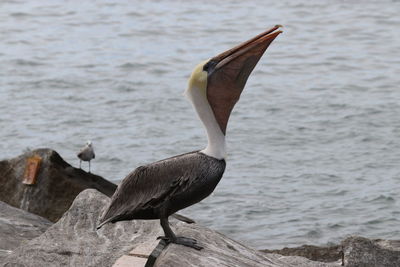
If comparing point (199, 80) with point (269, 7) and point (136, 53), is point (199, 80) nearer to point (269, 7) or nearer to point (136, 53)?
point (136, 53)

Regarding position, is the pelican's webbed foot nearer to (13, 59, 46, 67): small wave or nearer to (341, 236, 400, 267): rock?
(341, 236, 400, 267): rock

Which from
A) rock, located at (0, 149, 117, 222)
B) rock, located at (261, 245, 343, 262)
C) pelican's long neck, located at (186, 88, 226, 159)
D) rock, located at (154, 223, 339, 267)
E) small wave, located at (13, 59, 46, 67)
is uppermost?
pelican's long neck, located at (186, 88, 226, 159)

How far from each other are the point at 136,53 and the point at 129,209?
50.3ft

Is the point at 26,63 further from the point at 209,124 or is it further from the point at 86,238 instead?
the point at 209,124

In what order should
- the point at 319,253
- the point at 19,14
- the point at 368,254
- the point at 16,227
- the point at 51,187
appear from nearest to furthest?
the point at 368,254 → the point at 16,227 → the point at 319,253 → the point at 51,187 → the point at 19,14

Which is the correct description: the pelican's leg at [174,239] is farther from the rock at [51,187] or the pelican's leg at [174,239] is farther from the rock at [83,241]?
the rock at [51,187]

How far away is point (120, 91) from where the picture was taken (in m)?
17.6

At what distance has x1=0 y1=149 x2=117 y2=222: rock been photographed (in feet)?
30.5

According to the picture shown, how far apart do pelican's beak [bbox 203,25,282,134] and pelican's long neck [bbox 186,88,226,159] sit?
27 mm

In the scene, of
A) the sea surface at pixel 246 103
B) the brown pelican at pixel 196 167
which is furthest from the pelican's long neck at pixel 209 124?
the sea surface at pixel 246 103

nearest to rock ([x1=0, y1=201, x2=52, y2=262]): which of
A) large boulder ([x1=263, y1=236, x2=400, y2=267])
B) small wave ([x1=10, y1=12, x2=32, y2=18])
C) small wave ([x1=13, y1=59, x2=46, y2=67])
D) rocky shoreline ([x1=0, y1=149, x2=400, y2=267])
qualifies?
rocky shoreline ([x1=0, y1=149, x2=400, y2=267])

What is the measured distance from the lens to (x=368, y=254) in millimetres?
7695

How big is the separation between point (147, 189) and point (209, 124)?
0.52 metres

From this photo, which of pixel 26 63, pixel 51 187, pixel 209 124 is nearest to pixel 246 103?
pixel 26 63
